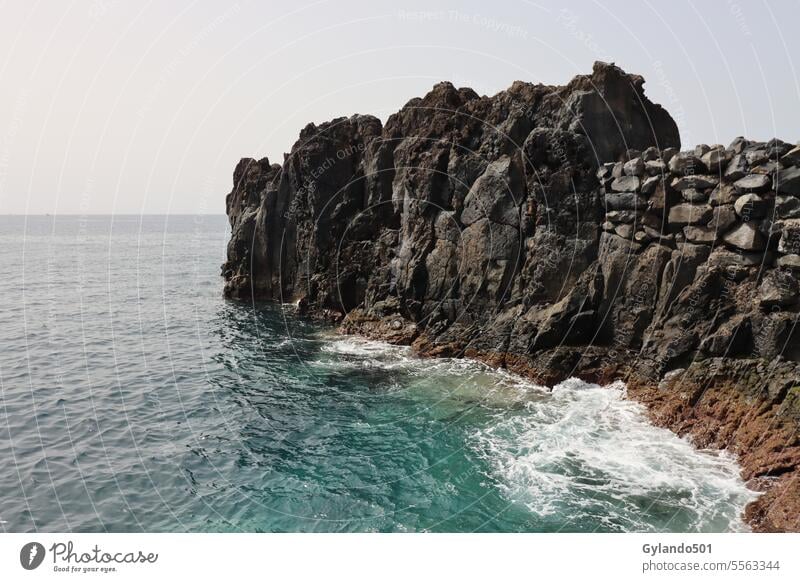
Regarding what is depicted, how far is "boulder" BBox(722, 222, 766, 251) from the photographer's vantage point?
27312 mm

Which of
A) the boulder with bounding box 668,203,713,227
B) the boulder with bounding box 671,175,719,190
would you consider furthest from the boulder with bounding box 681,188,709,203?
the boulder with bounding box 668,203,713,227

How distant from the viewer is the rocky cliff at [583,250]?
25.9 metres

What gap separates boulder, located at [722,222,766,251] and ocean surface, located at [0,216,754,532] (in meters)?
10.2

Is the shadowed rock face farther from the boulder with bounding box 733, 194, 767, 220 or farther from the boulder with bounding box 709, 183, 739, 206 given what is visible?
the boulder with bounding box 733, 194, 767, 220

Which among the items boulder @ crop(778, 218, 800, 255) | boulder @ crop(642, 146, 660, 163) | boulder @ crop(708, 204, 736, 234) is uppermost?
boulder @ crop(642, 146, 660, 163)

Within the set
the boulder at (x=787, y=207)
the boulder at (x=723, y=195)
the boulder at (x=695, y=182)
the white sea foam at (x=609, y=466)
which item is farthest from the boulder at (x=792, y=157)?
the white sea foam at (x=609, y=466)

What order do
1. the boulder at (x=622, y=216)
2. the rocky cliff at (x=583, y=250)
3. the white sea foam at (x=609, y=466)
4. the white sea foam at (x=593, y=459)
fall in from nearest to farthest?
1. the white sea foam at (x=593, y=459)
2. the white sea foam at (x=609, y=466)
3. the rocky cliff at (x=583, y=250)
4. the boulder at (x=622, y=216)

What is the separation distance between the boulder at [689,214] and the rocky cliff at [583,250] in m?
0.09

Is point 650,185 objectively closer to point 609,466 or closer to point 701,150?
point 701,150

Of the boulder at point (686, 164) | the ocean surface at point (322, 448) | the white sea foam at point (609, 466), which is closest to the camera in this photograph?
the white sea foam at point (609, 466)

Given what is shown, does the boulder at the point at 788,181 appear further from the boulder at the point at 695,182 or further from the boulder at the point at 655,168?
the boulder at the point at 655,168

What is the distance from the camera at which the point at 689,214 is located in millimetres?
30391

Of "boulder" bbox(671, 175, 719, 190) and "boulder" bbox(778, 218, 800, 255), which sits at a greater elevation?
"boulder" bbox(671, 175, 719, 190)
